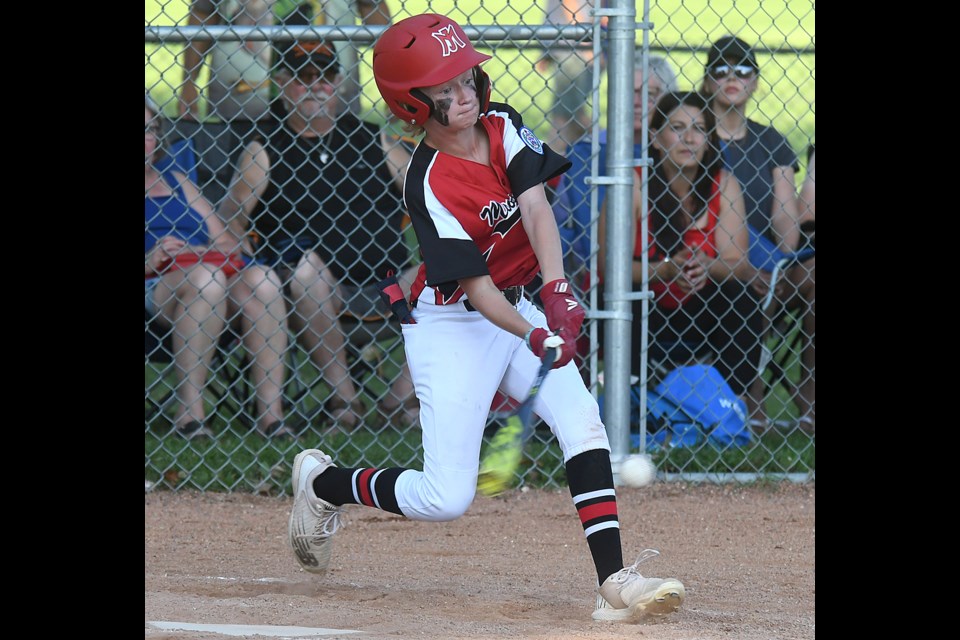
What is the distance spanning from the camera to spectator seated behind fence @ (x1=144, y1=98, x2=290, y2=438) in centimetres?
491

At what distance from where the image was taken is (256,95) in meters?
5.20

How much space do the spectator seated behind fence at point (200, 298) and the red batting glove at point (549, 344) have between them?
2.24 metres

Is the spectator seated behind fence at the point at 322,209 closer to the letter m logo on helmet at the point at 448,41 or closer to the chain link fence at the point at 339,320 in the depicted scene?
the chain link fence at the point at 339,320

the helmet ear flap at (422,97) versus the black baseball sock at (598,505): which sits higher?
the helmet ear flap at (422,97)

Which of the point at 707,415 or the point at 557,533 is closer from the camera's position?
the point at 557,533

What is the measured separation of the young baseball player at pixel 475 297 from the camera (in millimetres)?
3004

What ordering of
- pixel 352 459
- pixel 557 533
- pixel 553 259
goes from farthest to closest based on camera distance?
pixel 352 459
pixel 557 533
pixel 553 259

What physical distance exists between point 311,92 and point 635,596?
2936mm

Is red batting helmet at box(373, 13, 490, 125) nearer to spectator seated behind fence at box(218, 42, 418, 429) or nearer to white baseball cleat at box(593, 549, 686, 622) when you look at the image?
white baseball cleat at box(593, 549, 686, 622)

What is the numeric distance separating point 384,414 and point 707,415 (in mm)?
1452

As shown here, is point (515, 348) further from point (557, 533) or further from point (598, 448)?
point (557, 533)

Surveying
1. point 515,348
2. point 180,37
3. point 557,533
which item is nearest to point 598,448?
point 515,348

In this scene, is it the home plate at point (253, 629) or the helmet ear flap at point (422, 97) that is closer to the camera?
the home plate at point (253, 629)

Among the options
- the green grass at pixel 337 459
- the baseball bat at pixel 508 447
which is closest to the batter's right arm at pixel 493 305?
the baseball bat at pixel 508 447
